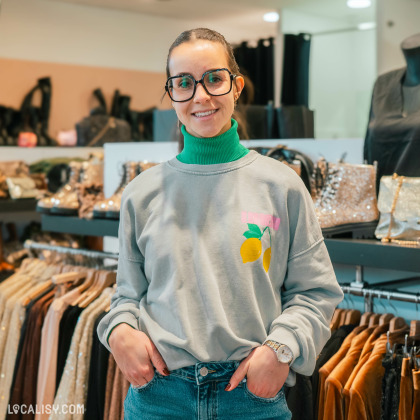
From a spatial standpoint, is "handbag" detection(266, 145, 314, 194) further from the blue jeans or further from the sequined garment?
the blue jeans

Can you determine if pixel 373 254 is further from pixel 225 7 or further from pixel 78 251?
pixel 225 7

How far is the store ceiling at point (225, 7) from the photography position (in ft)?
15.9

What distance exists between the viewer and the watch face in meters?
1.13

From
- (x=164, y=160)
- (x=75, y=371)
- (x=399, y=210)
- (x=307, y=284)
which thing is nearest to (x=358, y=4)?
(x=164, y=160)

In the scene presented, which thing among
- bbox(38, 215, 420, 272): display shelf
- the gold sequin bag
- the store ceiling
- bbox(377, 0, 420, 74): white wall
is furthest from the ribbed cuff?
the store ceiling

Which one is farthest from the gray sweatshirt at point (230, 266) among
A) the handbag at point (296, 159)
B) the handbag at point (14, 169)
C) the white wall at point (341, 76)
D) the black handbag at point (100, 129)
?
the white wall at point (341, 76)

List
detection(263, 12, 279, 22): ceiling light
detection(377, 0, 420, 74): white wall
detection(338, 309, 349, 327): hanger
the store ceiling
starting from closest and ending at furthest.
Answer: detection(338, 309, 349, 327): hanger, detection(377, 0, 420, 74): white wall, the store ceiling, detection(263, 12, 279, 22): ceiling light

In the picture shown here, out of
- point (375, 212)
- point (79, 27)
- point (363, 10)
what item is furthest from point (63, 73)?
point (375, 212)

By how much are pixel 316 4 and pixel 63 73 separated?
216cm

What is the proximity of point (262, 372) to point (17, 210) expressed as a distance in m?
2.79

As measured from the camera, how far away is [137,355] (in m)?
1.19

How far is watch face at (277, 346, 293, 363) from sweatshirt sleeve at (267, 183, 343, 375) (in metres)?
0.04

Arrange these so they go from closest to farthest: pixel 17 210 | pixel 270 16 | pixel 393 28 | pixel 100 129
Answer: pixel 17 210
pixel 393 28
pixel 100 129
pixel 270 16

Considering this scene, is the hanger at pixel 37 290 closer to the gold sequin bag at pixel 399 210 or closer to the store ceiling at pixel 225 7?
the gold sequin bag at pixel 399 210
